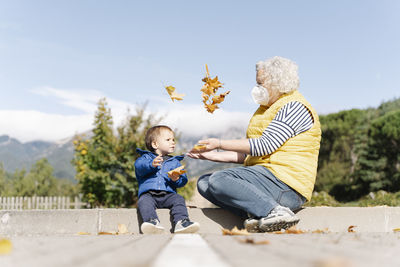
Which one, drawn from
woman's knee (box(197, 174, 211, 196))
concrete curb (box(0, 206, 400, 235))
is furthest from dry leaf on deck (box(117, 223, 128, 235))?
woman's knee (box(197, 174, 211, 196))

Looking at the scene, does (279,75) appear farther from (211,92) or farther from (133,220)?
(133,220)

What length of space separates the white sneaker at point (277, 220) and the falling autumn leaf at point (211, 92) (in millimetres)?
1506

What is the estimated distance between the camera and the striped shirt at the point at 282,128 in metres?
3.69

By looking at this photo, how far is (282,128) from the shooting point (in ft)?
12.1

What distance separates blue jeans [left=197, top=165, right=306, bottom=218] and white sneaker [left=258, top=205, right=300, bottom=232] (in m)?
0.06

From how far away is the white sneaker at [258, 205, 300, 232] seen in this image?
3434 mm

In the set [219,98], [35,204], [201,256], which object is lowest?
[35,204]

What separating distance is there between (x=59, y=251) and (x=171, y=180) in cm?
248

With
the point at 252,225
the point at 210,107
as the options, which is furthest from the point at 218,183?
the point at 210,107

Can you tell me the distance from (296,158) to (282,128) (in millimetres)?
308

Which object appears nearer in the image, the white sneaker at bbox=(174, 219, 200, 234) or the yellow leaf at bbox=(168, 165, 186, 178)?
the white sneaker at bbox=(174, 219, 200, 234)

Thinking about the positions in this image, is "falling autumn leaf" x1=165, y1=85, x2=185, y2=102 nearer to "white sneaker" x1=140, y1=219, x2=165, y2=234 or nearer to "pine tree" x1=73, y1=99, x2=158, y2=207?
"white sneaker" x1=140, y1=219, x2=165, y2=234

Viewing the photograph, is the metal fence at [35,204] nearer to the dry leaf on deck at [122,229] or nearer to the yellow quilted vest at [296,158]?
the dry leaf on deck at [122,229]

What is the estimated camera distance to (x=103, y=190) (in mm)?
11289
